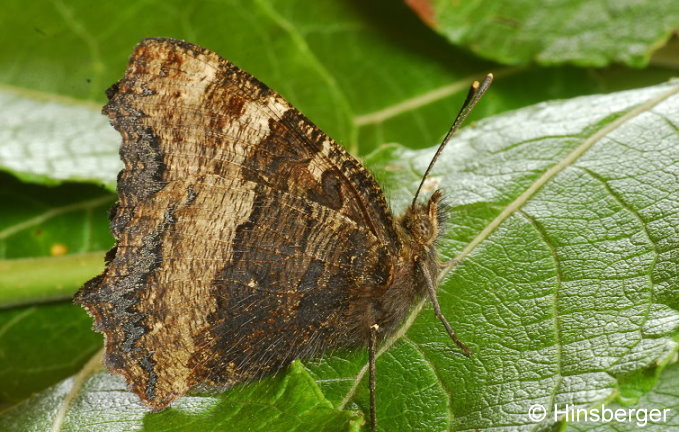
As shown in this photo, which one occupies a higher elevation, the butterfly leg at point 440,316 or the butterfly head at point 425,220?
the butterfly head at point 425,220

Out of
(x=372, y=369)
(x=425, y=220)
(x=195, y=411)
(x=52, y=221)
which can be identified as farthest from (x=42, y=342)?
(x=425, y=220)

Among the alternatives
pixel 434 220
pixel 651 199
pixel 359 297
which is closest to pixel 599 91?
pixel 651 199

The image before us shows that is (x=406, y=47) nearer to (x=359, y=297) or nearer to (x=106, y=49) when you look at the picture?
(x=106, y=49)

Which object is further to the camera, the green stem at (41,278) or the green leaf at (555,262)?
the green stem at (41,278)

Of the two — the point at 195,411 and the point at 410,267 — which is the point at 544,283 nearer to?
the point at 410,267

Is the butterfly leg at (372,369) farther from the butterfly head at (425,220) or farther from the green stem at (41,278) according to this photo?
the green stem at (41,278)

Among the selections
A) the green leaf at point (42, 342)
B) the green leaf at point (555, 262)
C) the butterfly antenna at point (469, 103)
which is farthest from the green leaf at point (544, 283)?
the green leaf at point (42, 342)
